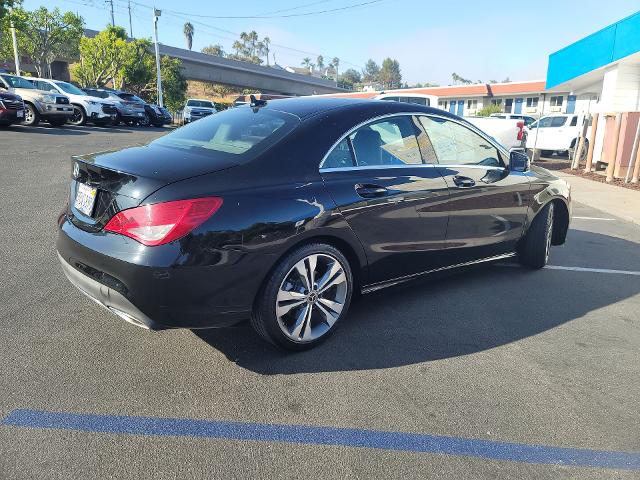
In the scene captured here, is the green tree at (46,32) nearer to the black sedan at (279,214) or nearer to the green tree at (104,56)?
the green tree at (104,56)

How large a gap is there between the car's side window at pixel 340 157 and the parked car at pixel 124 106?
22697 millimetres

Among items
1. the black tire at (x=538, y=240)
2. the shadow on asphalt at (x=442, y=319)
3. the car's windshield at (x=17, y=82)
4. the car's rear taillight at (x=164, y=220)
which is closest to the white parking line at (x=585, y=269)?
the shadow on asphalt at (x=442, y=319)

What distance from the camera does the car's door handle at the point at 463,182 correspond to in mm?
4258

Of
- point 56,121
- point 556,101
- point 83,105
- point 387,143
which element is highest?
point 556,101

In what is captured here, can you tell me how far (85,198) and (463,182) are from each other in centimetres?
290

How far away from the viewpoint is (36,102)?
17.8m

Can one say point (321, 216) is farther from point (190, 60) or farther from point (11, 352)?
point (190, 60)

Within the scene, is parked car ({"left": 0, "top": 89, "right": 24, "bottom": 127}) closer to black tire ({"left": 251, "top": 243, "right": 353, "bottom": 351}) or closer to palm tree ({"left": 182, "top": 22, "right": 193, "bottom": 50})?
black tire ({"left": 251, "top": 243, "right": 353, "bottom": 351})

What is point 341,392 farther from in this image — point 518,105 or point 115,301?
point 518,105

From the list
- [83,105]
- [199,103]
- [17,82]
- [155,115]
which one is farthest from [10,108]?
[199,103]

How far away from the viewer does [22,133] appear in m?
16.1

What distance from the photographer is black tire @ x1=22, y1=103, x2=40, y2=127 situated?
1780 centimetres

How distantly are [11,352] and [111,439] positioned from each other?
1.18 meters

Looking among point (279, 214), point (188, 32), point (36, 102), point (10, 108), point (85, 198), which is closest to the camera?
point (279, 214)
